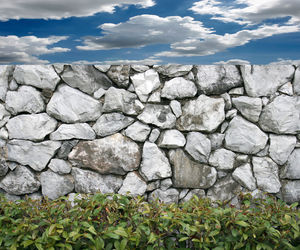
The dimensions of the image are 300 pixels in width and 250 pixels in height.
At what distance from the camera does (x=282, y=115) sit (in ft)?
9.05

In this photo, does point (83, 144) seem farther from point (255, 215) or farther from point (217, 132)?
point (255, 215)

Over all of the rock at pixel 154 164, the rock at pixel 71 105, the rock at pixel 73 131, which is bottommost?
the rock at pixel 154 164

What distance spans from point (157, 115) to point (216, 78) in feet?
2.35

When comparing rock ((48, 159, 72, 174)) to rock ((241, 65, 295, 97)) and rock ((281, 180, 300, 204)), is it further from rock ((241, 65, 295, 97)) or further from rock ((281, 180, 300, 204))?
rock ((281, 180, 300, 204))

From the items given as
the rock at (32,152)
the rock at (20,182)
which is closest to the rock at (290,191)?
the rock at (32,152)

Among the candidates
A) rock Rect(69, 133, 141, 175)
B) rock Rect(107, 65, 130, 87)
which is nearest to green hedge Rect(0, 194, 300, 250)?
rock Rect(69, 133, 141, 175)

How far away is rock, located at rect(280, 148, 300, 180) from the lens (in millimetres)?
2861

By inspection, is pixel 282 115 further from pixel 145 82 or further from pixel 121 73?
pixel 121 73

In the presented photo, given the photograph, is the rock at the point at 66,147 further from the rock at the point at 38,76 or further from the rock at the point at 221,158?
the rock at the point at 221,158

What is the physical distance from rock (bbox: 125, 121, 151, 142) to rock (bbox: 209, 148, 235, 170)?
29.7 inches

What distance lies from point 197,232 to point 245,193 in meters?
1.09

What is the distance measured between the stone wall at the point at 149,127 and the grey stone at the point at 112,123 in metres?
0.01

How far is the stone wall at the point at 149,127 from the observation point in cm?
272

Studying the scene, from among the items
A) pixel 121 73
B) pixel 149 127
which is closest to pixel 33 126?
pixel 121 73
